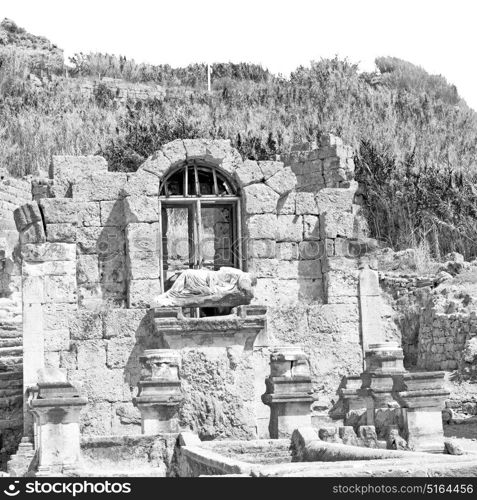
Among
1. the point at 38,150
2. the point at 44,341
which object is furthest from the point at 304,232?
the point at 38,150

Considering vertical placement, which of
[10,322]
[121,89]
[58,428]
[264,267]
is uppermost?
[121,89]

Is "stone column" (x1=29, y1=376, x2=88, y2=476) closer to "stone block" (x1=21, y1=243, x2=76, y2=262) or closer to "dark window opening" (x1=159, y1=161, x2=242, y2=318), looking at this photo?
"stone block" (x1=21, y1=243, x2=76, y2=262)

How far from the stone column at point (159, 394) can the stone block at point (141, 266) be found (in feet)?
9.90

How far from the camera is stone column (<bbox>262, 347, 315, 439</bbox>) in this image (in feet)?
55.6

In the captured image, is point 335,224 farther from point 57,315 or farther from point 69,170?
point 57,315

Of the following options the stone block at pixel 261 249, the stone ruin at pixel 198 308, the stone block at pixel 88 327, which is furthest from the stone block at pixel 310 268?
the stone block at pixel 88 327

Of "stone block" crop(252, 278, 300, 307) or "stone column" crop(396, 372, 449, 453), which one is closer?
"stone column" crop(396, 372, 449, 453)

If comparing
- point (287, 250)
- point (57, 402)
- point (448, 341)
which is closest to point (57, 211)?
point (287, 250)

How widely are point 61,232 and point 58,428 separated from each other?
5.19m

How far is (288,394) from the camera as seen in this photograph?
16953 mm

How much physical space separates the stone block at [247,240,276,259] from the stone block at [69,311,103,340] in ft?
8.06

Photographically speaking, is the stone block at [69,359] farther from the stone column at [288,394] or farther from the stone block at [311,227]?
the stone block at [311,227]

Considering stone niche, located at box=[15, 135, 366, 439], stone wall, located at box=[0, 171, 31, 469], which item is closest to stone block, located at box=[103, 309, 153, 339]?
stone niche, located at box=[15, 135, 366, 439]

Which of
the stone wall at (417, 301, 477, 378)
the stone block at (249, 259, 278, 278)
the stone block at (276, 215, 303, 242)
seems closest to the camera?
the stone block at (249, 259, 278, 278)
